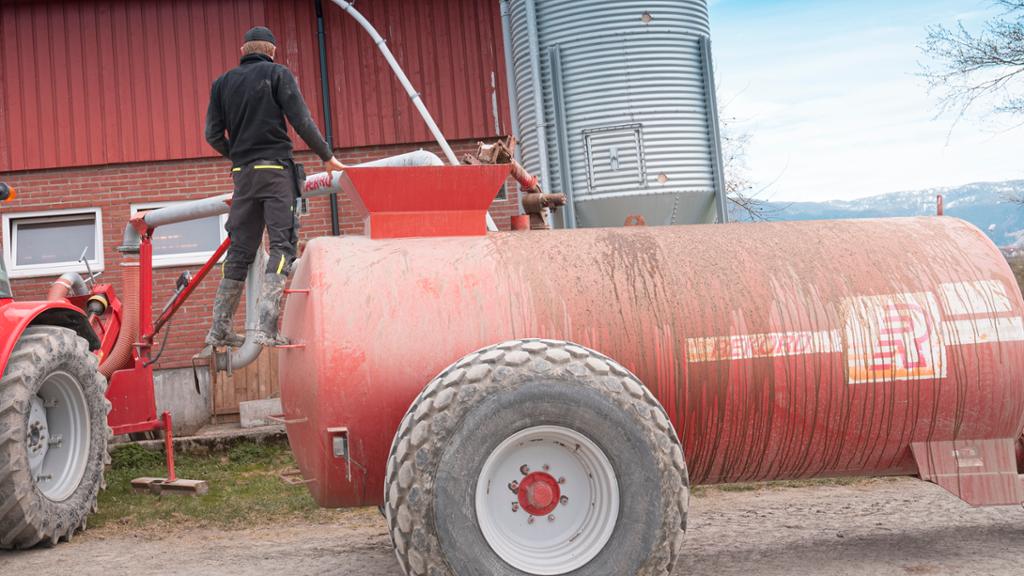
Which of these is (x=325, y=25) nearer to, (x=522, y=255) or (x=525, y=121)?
(x=525, y=121)

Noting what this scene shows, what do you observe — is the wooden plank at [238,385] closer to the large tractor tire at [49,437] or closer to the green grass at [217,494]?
the green grass at [217,494]

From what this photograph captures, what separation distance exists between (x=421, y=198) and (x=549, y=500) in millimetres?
1717

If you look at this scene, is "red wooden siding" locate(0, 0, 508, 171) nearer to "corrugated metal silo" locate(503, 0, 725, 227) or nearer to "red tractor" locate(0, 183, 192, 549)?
"corrugated metal silo" locate(503, 0, 725, 227)

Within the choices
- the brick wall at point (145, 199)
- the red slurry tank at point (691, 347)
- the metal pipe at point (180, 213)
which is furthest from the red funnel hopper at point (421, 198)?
the brick wall at point (145, 199)

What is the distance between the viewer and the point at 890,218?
17.5 ft

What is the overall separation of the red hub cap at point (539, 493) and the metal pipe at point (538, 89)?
14.2 ft

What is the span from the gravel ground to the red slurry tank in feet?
1.79

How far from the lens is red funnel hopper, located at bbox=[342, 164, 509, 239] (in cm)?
482

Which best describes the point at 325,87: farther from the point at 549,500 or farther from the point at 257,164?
the point at 549,500

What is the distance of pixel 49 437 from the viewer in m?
6.60

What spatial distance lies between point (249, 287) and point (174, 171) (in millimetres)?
6832

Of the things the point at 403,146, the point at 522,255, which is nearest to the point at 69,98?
the point at 403,146

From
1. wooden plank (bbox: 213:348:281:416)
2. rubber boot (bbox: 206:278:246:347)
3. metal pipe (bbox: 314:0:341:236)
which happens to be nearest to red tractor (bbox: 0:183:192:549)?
rubber boot (bbox: 206:278:246:347)

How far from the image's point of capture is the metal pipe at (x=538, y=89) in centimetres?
805
